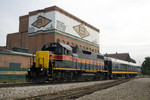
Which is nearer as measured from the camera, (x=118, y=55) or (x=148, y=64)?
(x=148, y=64)

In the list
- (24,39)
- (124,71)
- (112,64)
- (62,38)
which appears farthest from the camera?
(24,39)

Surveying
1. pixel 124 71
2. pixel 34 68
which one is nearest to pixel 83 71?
pixel 34 68

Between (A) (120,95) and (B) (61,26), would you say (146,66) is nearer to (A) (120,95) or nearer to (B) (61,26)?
(B) (61,26)

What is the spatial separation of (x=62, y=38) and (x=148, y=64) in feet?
174

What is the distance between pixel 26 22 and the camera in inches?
1735

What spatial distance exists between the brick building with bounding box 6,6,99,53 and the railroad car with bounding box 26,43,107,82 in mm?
18413

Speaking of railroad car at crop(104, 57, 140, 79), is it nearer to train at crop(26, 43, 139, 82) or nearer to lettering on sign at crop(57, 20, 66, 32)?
train at crop(26, 43, 139, 82)

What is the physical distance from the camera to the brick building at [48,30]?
36.2 meters


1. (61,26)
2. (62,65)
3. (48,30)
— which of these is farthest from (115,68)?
(48,30)

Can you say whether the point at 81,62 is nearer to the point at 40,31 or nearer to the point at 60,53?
the point at 60,53

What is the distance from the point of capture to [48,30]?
36281 mm

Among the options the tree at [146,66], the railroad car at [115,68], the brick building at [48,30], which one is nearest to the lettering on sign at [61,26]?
the brick building at [48,30]

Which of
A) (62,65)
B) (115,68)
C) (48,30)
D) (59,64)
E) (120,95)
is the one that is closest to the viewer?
(120,95)

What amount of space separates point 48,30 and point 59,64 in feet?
75.2
